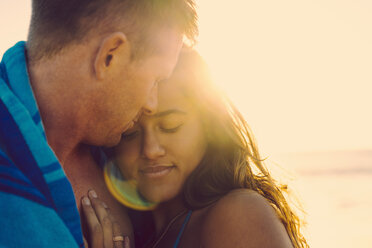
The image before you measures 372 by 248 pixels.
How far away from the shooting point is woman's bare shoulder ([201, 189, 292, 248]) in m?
1.77

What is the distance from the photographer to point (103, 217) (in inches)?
81.7

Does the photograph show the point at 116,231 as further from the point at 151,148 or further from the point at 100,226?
the point at 151,148

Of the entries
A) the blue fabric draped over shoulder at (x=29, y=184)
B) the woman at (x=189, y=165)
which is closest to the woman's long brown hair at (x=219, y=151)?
the woman at (x=189, y=165)

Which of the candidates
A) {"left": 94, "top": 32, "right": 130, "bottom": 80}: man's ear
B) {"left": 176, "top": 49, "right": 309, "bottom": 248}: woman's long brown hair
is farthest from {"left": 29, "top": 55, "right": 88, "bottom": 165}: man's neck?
{"left": 176, "top": 49, "right": 309, "bottom": 248}: woman's long brown hair

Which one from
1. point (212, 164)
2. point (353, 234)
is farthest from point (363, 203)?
point (212, 164)

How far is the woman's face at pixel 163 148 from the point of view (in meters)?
2.24

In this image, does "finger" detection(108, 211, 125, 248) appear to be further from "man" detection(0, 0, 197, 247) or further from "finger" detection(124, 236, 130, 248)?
"man" detection(0, 0, 197, 247)

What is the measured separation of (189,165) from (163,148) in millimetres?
223

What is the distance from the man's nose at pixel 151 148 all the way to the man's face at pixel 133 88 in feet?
0.74

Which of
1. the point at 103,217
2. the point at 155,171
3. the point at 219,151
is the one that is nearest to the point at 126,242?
the point at 103,217

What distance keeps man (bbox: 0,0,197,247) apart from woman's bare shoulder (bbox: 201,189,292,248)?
65 cm

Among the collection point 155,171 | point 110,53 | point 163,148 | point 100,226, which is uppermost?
point 110,53

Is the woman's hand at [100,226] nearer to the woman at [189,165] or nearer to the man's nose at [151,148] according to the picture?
the woman at [189,165]

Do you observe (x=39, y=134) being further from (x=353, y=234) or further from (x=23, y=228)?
(x=353, y=234)
